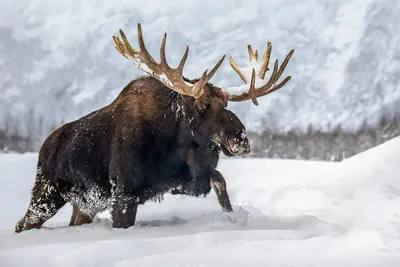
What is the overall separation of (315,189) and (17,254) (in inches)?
202

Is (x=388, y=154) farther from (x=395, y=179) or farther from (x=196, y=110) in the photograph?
(x=196, y=110)

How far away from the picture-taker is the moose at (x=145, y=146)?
15.1ft

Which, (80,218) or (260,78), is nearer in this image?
(260,78)

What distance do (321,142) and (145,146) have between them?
38961mm

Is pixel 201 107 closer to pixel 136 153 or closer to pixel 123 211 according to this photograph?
pixel 136 153

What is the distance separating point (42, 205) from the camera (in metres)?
5.24

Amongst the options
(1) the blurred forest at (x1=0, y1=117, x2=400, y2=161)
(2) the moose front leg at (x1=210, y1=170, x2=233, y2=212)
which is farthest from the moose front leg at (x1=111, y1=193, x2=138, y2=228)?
(1) the blurred forest at (x1=0, y1=117, x2=400, y2=161)

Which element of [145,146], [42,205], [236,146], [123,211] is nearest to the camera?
[236,146]

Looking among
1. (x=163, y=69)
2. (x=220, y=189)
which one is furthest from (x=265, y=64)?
(x=220, y=189)

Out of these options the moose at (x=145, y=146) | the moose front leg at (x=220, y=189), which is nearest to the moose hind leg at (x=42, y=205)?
the moose at (x=145, y=146)

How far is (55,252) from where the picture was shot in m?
2.85

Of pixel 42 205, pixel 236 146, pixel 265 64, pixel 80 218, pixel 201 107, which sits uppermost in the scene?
pixel 265 64

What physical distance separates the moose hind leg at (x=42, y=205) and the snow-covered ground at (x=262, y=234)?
14.5 inches

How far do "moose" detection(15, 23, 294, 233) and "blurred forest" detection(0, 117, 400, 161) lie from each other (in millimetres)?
29091
